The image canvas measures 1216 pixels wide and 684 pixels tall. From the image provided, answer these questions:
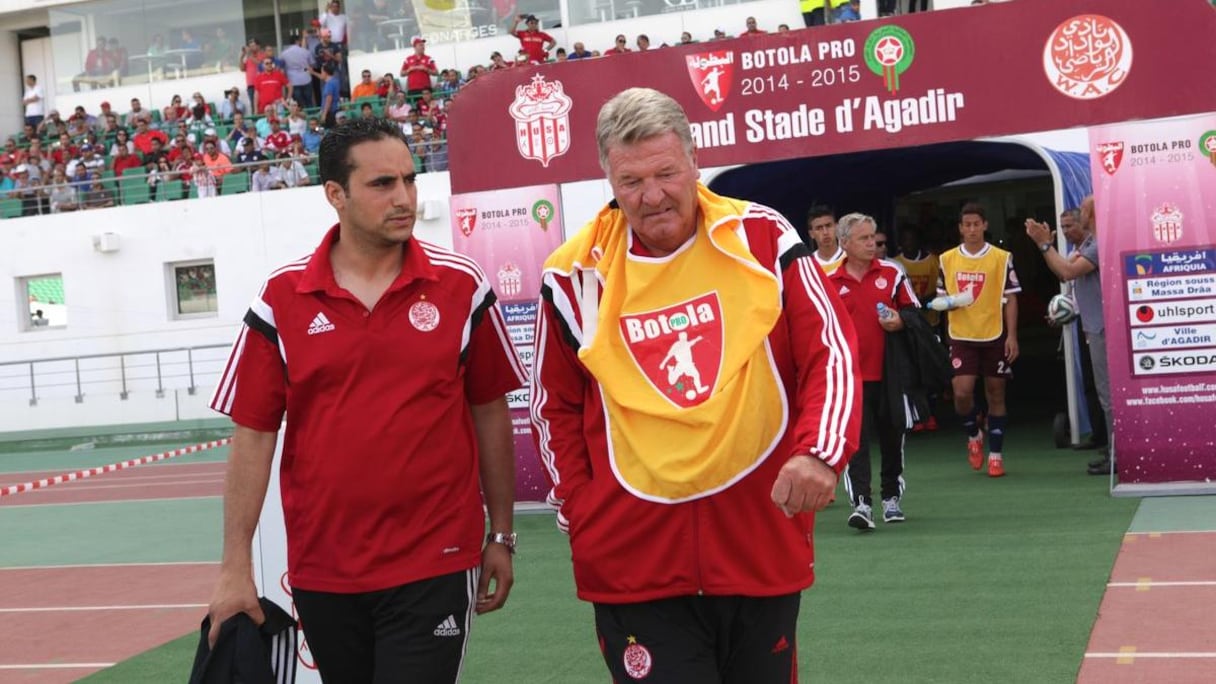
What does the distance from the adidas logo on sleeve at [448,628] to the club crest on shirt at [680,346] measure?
0.92m

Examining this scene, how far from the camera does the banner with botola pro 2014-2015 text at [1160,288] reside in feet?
35.6

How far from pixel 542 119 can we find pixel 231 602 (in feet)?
28.2

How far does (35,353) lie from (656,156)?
2667 cm

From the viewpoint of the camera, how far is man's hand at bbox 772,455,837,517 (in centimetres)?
309

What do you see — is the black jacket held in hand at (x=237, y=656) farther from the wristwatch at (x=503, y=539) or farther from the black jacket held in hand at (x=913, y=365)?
the black jacket held in hand at (x=913, y=365)

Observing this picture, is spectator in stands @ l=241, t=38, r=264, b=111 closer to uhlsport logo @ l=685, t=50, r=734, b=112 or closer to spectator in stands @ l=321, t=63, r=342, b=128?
spectator in stands @ l=321, t=63, r=342, b=128

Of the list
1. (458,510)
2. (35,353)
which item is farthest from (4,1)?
(458,510)

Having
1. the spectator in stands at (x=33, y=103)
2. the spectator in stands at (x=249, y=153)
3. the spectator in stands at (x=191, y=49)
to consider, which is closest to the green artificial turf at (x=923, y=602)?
the spectator in stands at (x=249, y=153)

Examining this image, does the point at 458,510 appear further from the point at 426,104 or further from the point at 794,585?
the point at 426,104

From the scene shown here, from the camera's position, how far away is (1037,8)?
11.1 m

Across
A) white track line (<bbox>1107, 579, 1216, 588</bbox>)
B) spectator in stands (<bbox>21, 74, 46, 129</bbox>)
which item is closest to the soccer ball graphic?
white track line (<bbox>1107, 579, 1216, 588</bbox>)

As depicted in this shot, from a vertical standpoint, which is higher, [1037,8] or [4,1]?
[4,1]

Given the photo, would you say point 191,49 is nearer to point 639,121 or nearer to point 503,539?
point 503,539

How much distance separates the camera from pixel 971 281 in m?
12.8
